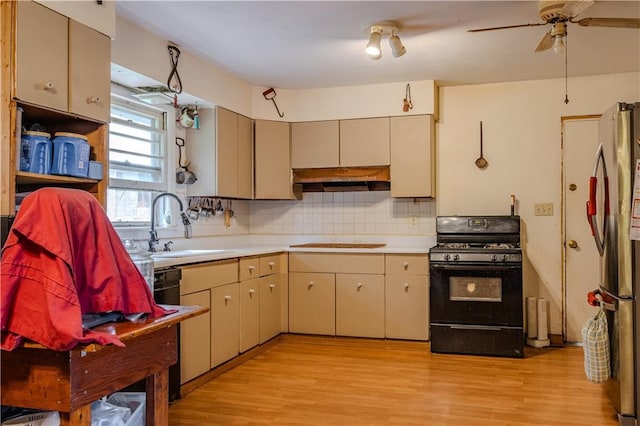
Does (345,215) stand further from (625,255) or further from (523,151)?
(625,255)

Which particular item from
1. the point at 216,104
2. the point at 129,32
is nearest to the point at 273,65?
the point at 216,104

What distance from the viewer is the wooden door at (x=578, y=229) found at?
4.41 m

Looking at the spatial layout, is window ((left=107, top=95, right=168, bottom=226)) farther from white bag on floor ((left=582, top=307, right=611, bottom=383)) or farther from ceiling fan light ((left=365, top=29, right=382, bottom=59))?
white bag on floor ((left=582, top=307, right=611, bottom=383))

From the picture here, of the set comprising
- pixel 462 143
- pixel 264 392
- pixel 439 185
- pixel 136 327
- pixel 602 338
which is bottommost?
pixel 264 392

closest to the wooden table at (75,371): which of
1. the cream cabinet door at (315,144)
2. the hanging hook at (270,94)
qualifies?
the cream cabinet door at (315,144)

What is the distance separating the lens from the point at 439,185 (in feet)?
15.6

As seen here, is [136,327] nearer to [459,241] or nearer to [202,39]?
[202,39]

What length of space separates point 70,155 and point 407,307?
2.87 meters

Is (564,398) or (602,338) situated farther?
(564,398)

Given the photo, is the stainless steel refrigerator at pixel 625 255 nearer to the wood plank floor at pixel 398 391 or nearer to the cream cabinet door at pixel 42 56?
the wood plank floor at pixel 398 391

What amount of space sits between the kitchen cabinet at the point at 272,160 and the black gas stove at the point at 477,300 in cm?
151

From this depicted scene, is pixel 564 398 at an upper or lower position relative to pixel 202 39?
lower

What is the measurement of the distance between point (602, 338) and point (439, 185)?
224cm

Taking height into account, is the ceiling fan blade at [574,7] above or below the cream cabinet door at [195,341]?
above
